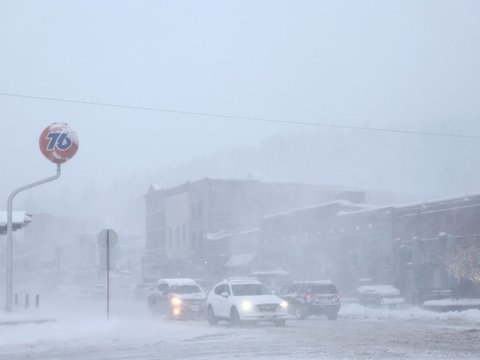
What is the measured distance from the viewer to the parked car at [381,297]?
41.3 meters

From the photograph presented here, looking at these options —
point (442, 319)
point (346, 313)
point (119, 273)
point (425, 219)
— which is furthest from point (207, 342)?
point (119, 273)

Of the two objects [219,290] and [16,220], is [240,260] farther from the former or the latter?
[16,220]

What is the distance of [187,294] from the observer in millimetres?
35875

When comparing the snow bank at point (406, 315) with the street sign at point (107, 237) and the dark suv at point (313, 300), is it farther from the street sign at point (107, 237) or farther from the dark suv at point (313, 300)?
the street sign at point (107, 237)

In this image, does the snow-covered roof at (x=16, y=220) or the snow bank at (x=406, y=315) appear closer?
the snow-covered roof at (x=16, y=220)

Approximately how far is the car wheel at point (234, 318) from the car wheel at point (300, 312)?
6745 mm

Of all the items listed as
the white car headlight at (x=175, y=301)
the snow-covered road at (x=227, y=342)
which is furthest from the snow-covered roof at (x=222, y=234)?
the snow-covered road at (x=227, y=342)

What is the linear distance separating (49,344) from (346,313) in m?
19.6

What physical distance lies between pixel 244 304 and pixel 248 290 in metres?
1.74

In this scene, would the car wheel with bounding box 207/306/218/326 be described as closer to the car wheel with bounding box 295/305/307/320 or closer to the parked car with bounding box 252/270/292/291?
the car wheel with bounding box 295/305/307/320

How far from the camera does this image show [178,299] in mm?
35219

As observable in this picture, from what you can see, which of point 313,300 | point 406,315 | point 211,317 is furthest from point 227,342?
point 406,315

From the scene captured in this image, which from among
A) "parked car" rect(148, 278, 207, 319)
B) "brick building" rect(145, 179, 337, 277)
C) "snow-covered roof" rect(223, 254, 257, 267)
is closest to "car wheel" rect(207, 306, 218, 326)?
"parked car" rect(148, 278, 207, 319)

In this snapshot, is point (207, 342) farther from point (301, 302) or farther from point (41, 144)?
point (301, 302)
